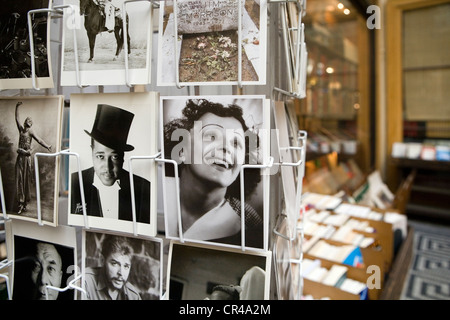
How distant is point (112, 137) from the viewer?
420mm

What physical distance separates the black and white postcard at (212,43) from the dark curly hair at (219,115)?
0.03 metres

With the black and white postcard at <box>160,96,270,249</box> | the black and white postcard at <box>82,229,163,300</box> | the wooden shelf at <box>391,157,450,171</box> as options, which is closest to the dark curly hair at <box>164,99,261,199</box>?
the black and white postcard at <box>160,96,270,249</box>

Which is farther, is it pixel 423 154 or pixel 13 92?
pixel 423 154

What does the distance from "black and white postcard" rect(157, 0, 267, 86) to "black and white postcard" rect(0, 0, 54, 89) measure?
6.4 inches

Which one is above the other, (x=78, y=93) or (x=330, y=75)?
(x=330, y=75)

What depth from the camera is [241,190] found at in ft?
1.25

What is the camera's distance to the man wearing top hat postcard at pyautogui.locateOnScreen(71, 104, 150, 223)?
414mm

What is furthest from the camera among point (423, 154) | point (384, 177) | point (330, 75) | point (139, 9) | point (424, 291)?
point (384, 177)

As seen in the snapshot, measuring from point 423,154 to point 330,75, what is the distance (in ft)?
4.48

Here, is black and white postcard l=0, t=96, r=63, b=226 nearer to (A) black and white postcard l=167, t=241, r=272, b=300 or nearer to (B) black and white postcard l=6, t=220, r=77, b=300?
(B) black and white postcard l=6, t=220, r=77, b=300

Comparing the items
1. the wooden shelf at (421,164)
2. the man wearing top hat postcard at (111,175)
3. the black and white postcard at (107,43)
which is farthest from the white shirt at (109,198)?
the wooden shelf at (421,164)

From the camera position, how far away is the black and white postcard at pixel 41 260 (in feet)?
1.55
